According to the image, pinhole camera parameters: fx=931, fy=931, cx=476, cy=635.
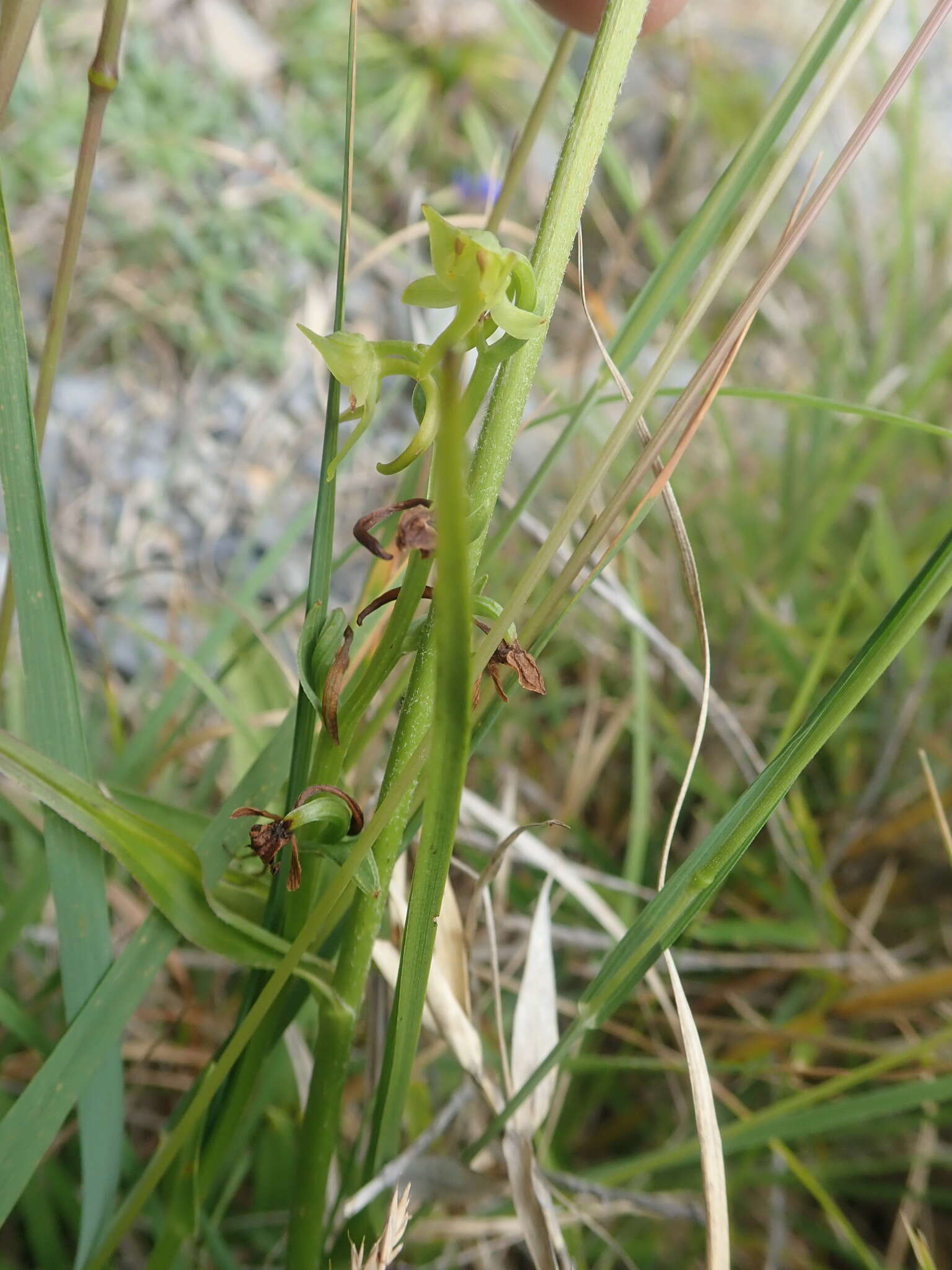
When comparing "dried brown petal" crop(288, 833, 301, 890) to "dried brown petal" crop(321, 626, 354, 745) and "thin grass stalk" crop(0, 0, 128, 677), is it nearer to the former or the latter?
"dried brown petal" crop(321, 626, 354, 745)

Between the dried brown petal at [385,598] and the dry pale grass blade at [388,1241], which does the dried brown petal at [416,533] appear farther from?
the dry pale grass blade at [388,1241]

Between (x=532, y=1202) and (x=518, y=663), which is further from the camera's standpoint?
(x=532, y=1202)

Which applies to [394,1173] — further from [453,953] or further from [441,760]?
[441,760]

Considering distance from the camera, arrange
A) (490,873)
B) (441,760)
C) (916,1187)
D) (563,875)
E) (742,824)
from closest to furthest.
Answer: (441,760), (742,824), (490,873), (563,875), (916,1187)


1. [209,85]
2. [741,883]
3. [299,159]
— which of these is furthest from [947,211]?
[209,85]

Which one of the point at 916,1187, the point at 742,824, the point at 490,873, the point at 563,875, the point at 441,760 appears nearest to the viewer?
the point at 441,760

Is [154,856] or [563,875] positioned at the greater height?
[563,875]

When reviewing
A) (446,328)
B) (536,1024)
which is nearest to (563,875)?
(536,1024)
